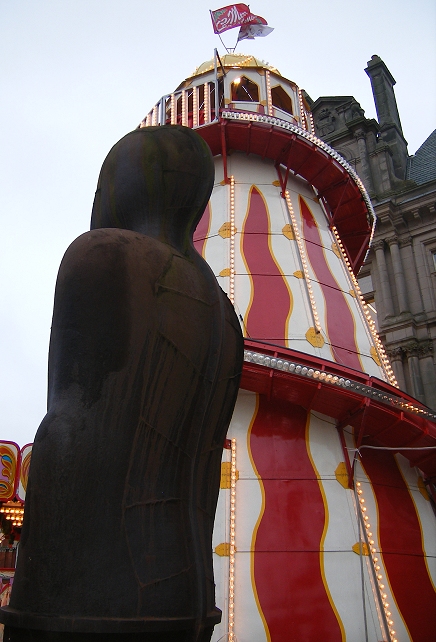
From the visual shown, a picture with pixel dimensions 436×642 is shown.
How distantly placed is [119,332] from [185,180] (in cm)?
100

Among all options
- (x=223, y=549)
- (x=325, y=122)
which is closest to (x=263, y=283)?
(x=223, y=549)

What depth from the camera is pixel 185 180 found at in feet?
9.29

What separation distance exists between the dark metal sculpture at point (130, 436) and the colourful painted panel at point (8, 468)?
15980 mm

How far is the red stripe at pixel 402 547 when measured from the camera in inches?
388

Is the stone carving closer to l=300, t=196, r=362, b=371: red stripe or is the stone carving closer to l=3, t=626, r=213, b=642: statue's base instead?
l=300, t=196, r=362, b=371: red stripe

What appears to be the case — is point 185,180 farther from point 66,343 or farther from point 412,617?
point 412,617

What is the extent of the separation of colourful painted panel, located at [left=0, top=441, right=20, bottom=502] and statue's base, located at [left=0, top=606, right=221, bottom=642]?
1633 cm

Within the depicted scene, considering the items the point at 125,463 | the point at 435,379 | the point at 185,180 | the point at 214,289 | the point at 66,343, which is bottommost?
the point at 125,463

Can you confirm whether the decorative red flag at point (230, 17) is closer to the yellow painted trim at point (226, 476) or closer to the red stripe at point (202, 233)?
the red stripe at point (202, 233)

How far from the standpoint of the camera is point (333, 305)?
13.5 metres

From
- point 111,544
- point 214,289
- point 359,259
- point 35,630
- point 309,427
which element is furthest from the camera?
point 359,259

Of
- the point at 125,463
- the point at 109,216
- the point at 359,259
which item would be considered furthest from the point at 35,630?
the point at 359,259

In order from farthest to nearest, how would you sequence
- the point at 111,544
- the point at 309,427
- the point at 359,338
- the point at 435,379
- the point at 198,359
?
1. the point at 435,379
2. the point at 359,338
3. the point at 309,427
4. the point at 198,359
5. the point at 111,544

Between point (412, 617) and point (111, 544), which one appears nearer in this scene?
point (111, 544)
